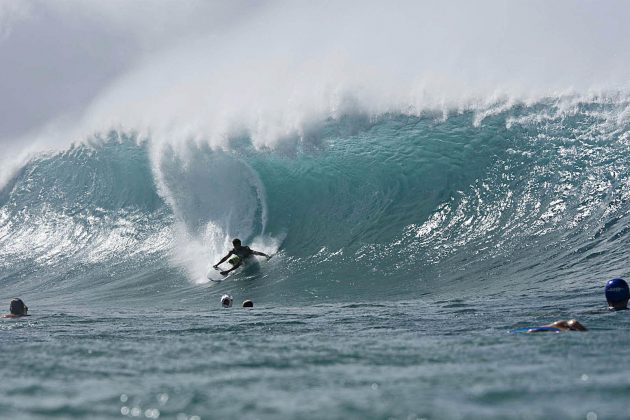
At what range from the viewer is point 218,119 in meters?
26.9

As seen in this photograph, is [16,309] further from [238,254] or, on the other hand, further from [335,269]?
[335,269]

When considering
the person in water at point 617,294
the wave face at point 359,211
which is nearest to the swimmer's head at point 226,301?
the wave face at point 359,211

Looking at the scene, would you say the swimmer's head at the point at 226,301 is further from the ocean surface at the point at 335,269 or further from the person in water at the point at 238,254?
the person in water at the point at 238,254

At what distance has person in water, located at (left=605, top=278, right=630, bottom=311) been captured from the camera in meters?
11.1

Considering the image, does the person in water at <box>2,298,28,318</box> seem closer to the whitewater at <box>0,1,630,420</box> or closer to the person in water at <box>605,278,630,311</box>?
the whitewater at <box>0,1,630,420</box>

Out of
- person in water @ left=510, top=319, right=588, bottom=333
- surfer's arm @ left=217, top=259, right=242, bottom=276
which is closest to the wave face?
surfer's arm @ left=217, top=259, right=242, bottom=276

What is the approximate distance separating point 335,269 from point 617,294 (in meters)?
7.47

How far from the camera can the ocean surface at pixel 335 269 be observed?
627cm

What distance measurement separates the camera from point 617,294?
11109 mm

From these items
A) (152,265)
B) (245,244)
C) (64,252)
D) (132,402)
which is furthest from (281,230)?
(132,402)

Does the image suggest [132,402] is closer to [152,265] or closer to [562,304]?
[562,304]

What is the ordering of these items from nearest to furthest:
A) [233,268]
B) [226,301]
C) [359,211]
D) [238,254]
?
[226,301] < [233,268] < [238,254] < [359,211]

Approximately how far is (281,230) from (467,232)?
15.9 feet

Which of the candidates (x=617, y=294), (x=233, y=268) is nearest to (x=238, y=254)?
(x=233, y=268)
